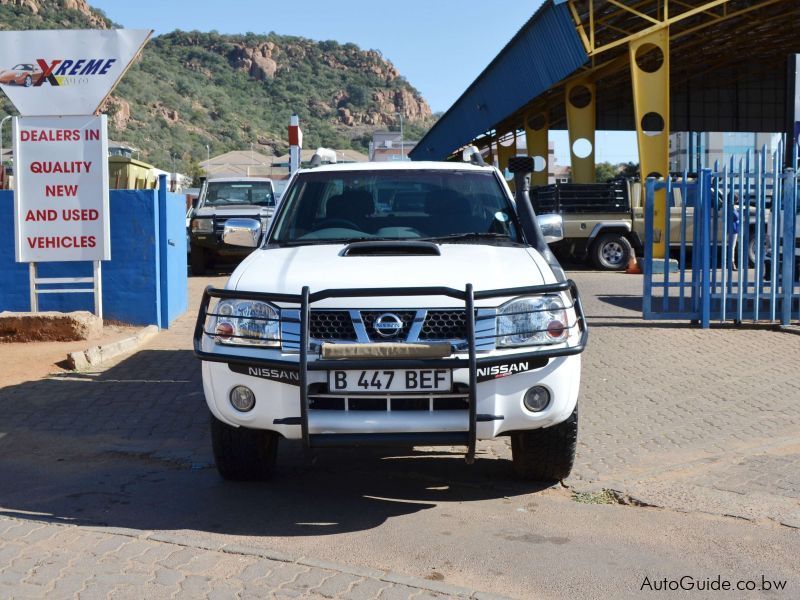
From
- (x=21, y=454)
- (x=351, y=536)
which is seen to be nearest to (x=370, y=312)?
(x=351, y=536)

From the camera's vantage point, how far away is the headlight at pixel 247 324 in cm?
494

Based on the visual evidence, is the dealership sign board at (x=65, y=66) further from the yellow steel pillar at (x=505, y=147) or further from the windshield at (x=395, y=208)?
the yellow steel pillar at (x=505, y=147)

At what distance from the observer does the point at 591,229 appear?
21109 mm

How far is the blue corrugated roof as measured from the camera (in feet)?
81.3

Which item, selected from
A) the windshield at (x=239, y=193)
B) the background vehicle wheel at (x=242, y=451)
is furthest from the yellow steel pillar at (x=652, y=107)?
the background vehicle wheel at (x=242, y=451)

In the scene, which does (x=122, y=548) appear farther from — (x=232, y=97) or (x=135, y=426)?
(x=232, y=97)

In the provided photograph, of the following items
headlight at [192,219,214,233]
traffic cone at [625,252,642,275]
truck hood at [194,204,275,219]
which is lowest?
traffic cone at [625,252,642,275]

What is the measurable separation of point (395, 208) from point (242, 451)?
1.87 meters

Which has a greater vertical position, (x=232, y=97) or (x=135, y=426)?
(x=232, y=97)

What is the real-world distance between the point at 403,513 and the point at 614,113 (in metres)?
42.3

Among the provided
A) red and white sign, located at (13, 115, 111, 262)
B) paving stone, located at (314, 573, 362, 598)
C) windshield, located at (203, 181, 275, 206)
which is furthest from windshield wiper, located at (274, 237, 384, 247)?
windshield, located at (203, 181, 275, 206)

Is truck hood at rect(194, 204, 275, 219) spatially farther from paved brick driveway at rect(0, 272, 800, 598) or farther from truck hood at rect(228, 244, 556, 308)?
truck hood at rect(228, 244, 556, 308)

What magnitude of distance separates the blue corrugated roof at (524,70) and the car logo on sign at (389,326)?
20579mm

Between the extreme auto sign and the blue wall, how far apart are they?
619 millimetres
